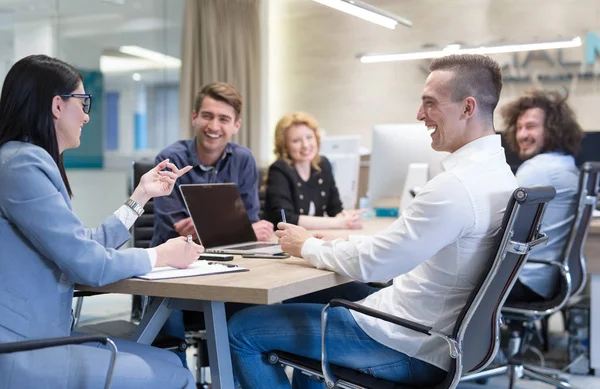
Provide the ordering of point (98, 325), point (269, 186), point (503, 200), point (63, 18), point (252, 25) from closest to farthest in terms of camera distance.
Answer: point (503, 200)
point (98, 325)
point (269, 186)
point (63, 18)
point (252, 25)

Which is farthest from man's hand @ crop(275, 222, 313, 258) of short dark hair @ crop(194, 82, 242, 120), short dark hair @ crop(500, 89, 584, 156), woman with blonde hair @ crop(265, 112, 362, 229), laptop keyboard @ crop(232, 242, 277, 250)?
short dark hair @ crop(500, 89, 584, 156)

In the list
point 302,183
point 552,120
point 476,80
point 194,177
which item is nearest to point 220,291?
point 476,80

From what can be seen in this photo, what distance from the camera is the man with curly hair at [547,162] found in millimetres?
3205

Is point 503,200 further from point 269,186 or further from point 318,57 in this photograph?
point 318,57

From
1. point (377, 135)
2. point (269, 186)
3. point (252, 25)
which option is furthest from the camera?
point (252, 25)

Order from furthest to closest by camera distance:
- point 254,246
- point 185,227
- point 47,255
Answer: point 185,227 → point 254,246 → point 47,255

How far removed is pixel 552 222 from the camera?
3258 millimetres

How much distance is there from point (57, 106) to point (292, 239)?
2.49 feet

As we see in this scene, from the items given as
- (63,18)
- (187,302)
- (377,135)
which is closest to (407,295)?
(187,302)

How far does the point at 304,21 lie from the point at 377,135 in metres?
3.87

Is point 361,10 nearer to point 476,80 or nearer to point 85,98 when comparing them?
point 476,80

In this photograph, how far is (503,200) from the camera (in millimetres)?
1911

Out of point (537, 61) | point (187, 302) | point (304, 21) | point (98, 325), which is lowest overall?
point (98, 325)

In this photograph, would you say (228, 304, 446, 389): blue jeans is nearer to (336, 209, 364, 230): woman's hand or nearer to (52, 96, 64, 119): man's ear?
(52, 96, 64, 119): man's ear
